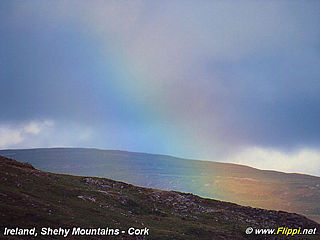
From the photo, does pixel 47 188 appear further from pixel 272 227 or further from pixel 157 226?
pixel 272 227

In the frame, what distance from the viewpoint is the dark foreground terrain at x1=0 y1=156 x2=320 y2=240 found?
33656 millimetres

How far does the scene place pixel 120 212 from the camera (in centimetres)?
4662

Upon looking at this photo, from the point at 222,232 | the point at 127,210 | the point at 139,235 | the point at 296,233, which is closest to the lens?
the point at 139,235

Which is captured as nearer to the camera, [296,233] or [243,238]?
[243,238]

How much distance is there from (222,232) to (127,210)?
53.3 ft

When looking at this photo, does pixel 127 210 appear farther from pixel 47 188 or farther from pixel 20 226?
pixel 20 226

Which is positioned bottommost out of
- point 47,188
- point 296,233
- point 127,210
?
point 296,233

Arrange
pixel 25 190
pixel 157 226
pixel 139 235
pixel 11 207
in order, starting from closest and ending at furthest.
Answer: pixel 11 207, pixel 139 235, pixel 25 190, pixel 157 226

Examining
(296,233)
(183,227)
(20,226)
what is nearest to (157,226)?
(183,227)

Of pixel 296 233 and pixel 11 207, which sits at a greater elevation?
pixel 11 207

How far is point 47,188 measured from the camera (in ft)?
149

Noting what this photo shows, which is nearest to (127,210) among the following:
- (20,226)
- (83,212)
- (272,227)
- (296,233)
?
(83,212)

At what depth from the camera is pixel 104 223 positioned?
124 ft

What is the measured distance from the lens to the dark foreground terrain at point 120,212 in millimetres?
33656
